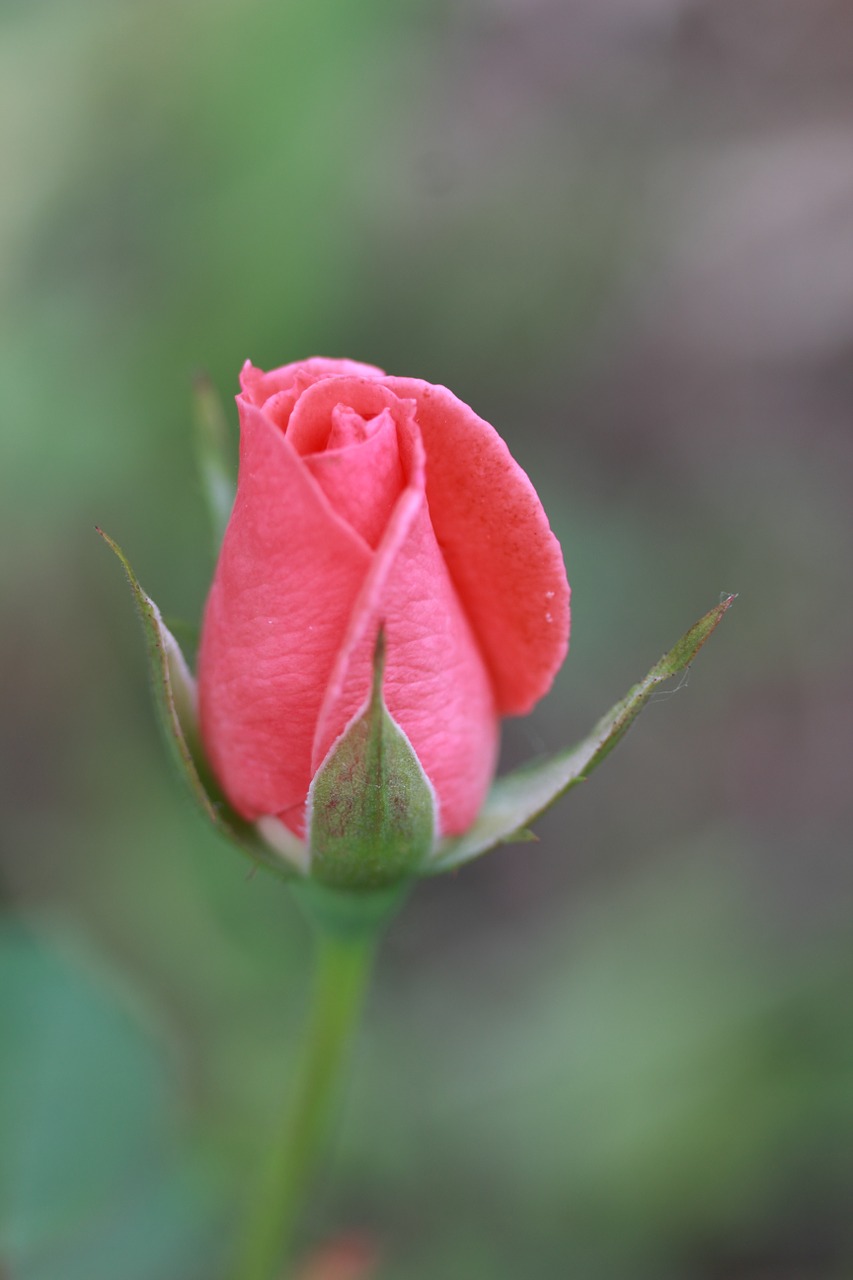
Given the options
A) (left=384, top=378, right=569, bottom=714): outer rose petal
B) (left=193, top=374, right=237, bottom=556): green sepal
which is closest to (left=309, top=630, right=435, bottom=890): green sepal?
(left=384, top=378, right=569, bottom=714): outer rose petal

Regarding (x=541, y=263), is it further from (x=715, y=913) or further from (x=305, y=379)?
(x=305, y=379)

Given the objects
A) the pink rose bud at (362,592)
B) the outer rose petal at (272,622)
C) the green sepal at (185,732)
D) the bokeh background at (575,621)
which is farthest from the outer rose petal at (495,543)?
the bokeh background at (575,621)

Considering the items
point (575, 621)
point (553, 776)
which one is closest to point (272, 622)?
point (553, 776)

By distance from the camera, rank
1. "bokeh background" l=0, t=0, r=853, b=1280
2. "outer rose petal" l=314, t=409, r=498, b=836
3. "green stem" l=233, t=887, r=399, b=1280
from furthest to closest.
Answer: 1. "bokeh background" l=0, t=0, r=853, b=1280
2. "green stem" l=233, t=887, r=399, b=1280
3. "outer rose petal" l=314, t=409, r=498, b=836

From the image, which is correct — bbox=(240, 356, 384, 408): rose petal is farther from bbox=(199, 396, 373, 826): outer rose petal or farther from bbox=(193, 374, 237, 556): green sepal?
bbox=(193, 374, 237, 556): green sepal

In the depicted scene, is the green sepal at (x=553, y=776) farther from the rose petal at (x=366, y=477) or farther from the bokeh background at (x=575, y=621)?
the bokeh background at (x=575, y=621)
